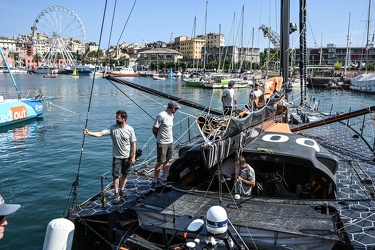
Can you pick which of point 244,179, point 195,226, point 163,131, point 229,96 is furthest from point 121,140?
point 229,96

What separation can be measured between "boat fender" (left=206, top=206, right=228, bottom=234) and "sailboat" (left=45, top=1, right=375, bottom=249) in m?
0.01

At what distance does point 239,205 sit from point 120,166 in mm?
2657

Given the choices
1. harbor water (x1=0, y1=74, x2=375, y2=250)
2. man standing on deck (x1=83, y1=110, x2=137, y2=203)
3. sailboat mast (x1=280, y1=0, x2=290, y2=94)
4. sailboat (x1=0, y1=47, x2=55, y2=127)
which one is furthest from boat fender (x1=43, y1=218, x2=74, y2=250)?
sailboat (x1=0, y1=47, x2=55, y2=127)

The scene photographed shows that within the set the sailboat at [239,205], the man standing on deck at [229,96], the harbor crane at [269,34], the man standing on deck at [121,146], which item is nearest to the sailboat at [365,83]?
the harbor crane at [269,34]

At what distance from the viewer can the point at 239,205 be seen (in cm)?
625

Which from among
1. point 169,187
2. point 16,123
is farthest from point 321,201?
point 16,123

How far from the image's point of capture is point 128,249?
533 centimetres

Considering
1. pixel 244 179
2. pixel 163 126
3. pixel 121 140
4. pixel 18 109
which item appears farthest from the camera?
pixel 18 109

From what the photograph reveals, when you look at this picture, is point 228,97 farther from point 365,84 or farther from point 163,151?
point 365,84

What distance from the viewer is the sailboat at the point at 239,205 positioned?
5164 millimetres

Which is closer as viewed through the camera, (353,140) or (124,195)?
(124,195)

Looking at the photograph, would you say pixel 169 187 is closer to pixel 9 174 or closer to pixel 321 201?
pixel 321 201

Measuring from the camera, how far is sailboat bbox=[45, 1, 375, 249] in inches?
203

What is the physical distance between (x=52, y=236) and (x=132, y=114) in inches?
1107
